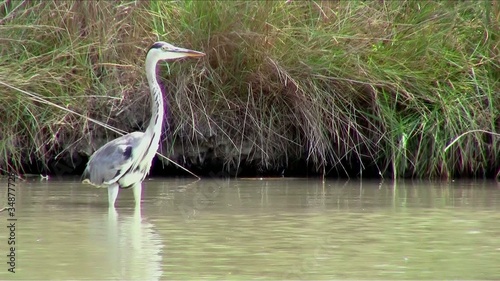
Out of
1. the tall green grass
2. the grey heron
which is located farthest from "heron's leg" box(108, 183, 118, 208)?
the tall green grass

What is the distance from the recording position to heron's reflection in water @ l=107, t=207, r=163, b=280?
16.7 feet

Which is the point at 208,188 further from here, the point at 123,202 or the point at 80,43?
the point at 80,43

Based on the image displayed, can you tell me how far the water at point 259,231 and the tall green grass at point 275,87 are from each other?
18.8 inches

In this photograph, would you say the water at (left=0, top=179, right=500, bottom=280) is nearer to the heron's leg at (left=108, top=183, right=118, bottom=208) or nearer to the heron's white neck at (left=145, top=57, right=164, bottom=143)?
the heron's leg at (left=108, top=183, right=118, bottom=208)

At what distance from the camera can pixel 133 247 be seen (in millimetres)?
5895

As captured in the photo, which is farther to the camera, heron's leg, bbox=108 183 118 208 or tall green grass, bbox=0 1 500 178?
tall green grass, bbox=0 1 500 178

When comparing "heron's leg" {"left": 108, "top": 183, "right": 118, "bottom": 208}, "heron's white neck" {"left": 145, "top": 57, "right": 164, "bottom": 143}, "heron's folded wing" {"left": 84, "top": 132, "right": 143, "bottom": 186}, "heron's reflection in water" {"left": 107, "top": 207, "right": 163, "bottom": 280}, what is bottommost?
"heron's reflection in water" {"left": 107, "top": 207, "right": 163, "bottom": 280}

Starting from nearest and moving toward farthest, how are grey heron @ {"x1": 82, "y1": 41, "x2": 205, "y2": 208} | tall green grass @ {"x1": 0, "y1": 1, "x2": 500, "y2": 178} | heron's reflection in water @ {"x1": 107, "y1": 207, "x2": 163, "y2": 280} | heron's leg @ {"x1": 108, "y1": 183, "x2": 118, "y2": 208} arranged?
heron's reflection in water @ {"x1": 107, "y1": 207, "x2": 163, "y2": 280} → heron's leg @ {"x1": 108, "y1": 183, "x2": 118, "y2": 208} → grey heron @ {"x1": 82, "y1": 41, "x2": 205, "y2": 208} → tall green grass @ {"x1": 0, "y1": 1, "x2": 500, "y2": 178}

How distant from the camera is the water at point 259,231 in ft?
17.0

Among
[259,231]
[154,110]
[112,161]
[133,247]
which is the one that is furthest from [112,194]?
[133,247]

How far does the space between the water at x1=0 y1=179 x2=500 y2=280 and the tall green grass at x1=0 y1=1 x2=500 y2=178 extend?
0.48 metres

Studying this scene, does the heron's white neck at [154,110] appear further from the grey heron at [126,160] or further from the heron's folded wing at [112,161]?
the heron's folded wing at [112,161]

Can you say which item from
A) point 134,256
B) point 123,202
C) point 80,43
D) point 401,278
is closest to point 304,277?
point 401,278

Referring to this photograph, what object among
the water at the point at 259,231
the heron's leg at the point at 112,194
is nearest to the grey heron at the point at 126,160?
the heron's leg at the point at 112,194
